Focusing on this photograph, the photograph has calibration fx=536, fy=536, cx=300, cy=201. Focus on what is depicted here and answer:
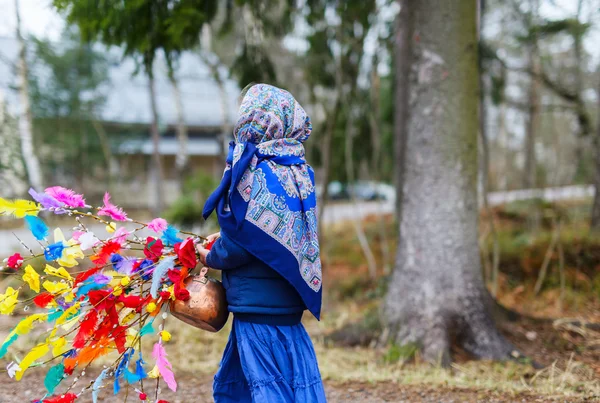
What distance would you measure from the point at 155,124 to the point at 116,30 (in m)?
10.0

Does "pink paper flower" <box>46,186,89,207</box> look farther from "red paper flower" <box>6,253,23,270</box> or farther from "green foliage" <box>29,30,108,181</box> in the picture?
"green foliage" <box>29,30,108,181</box>

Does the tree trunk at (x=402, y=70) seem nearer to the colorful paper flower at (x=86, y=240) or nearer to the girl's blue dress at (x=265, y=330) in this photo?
the girl's blue dress at (x=265, y=330)

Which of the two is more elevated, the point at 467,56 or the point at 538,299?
the point at 467,56

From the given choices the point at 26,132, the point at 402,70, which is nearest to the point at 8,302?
the point at 402,70

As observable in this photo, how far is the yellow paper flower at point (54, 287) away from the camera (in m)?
2.85

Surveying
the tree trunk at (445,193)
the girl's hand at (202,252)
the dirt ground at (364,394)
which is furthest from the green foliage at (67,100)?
the girl's hand at (202,252)

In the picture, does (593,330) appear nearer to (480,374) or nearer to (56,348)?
(480,374)

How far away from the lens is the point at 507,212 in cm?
1326

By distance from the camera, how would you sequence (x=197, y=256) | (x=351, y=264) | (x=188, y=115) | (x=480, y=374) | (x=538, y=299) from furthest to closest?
(x=188, y=115), (x=351, y=264), (x=538, y=299), (x=480, y=374), (x=197, y=256)

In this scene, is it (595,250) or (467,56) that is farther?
(595,250)

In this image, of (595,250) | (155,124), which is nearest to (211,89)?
(155,124)

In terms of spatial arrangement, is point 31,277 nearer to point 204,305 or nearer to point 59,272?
point 59,272

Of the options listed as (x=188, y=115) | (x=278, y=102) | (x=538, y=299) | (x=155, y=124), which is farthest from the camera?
(x=188, y=115)

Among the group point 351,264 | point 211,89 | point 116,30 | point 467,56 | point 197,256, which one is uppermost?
point 211,89
